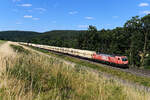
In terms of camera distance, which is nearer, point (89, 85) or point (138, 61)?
point (89, 85)

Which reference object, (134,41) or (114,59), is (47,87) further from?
(134,41)

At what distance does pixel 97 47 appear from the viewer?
78625 mm

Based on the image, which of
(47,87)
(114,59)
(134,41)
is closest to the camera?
(47,87)

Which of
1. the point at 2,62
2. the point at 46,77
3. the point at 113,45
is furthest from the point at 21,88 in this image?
the point at 113,45

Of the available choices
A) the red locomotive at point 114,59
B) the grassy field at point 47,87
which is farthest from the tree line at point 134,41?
the grassy field at point 47,87

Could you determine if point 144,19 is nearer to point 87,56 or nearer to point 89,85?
point 87,56

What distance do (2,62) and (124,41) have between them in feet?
179

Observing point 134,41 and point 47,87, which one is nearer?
point 47,87

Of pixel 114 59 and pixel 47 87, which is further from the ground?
pixel 47 87

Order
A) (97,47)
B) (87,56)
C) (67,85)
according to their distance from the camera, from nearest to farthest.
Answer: (67,85), (87,56), (97,47)

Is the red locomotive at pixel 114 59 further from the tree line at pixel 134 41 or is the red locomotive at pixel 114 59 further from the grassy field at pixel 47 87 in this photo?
the grassy field at pixel 47 87

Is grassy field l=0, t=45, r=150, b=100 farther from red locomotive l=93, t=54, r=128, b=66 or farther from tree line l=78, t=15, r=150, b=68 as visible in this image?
tree line l=78, t=15, r=150, b=68

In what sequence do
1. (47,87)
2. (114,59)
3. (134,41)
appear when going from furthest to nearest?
→ 1. (134,41)
2. (114,59)
3. (47,87)

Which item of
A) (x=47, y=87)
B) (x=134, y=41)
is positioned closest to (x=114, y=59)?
(x=134, y=41)
